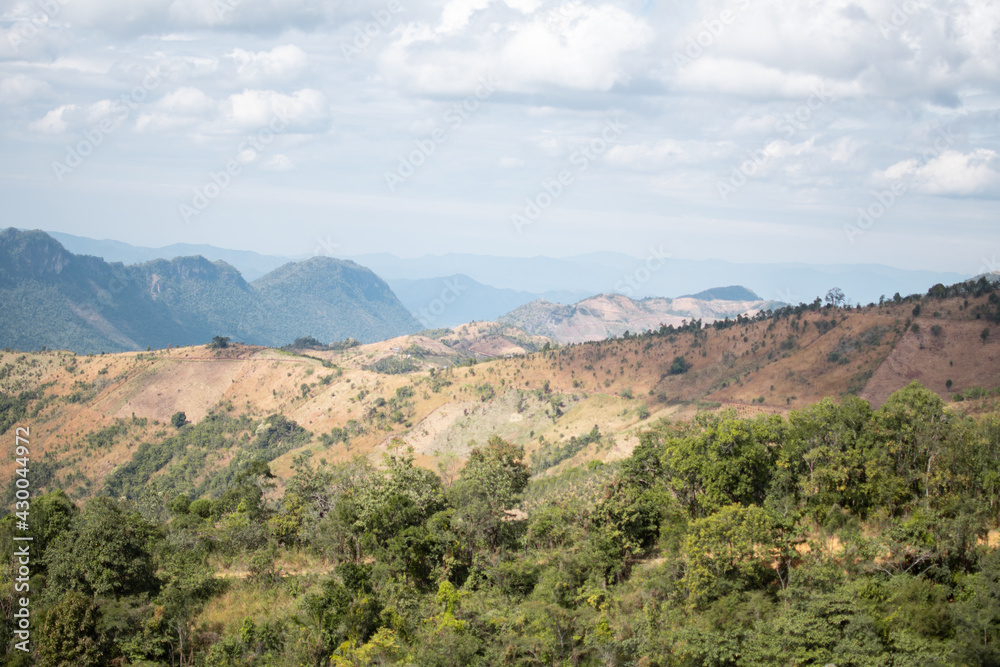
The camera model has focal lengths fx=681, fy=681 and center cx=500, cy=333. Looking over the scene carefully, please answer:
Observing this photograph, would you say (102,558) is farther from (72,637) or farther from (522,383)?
(522,383)

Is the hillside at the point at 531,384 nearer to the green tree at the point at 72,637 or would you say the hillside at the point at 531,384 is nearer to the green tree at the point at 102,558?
the green tree at the point at 102,558

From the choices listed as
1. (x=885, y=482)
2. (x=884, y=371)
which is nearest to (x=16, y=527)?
(x=885, y=482)

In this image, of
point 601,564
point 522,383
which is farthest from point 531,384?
point 601,564

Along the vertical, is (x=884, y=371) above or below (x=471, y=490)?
above

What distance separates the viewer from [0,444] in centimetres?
9656

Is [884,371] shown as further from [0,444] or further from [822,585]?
[0,444]

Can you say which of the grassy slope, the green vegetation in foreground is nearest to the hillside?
the grassy slope

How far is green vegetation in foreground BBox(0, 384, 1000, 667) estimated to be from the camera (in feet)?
65.1

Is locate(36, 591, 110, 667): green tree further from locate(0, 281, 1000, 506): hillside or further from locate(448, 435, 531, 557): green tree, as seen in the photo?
locate(0, 281, 1000, 506): hillside

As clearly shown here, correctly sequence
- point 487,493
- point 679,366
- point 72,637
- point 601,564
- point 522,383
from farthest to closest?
point 522,383 < point 679,366 < point 487,493 < point 601,564 < point 72,637

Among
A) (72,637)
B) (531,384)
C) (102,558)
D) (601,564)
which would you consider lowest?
(72,637)

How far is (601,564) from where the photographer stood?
25.4 meters

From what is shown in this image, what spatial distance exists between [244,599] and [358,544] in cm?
462

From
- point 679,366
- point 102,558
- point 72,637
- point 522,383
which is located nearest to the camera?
point 72,637
